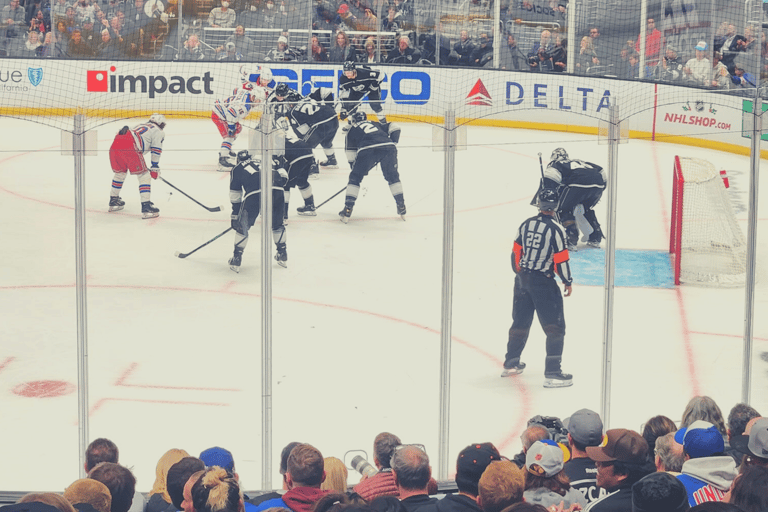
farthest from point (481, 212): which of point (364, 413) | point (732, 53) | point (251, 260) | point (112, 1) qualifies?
point (112, 1)

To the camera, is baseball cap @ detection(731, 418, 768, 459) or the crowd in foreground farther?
baseball cap @ detection(731, 418, 768, 459)

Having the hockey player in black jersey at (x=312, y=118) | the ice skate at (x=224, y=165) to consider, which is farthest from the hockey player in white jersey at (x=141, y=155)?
the ice skate at (x=224, y=165)

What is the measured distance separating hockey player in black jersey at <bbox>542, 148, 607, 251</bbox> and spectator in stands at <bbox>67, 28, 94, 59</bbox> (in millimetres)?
8751

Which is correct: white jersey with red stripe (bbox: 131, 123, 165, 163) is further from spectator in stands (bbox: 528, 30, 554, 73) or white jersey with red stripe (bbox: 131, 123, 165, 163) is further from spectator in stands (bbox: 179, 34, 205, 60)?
spectator in stands (bbox: 528, 30, 554, 73)

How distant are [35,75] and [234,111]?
4.53 m

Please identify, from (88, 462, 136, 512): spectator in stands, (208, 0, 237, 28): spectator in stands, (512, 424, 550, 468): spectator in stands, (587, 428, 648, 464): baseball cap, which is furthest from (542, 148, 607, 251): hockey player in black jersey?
(208, 0, 237, 28): spectator in stands

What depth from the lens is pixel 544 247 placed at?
604cm

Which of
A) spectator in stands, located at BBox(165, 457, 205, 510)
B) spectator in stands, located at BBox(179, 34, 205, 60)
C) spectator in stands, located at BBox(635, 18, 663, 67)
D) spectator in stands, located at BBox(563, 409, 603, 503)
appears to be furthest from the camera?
spectator in stands, located at BBox(179, 34, 205, 60)

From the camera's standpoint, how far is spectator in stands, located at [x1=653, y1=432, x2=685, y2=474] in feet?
12.0

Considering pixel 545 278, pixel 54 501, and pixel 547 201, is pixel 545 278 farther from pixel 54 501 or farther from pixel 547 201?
pixel 54 501

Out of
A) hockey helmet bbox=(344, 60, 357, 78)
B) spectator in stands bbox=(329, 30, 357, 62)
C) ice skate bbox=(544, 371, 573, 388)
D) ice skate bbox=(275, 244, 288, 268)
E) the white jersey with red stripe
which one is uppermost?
spectator in stands bbox=(329, 30, 357, 62)

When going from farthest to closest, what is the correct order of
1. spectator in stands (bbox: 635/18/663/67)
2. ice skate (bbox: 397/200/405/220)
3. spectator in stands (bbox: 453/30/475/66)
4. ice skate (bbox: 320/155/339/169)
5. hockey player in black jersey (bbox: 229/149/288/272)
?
1. spectator in stands (bbox: 453/30/475/66)
2. spectator in stands (bbox: 635/18/663/67)
3. ice skate (bbox: 320/155/339/169)
4. ice skate (bbox: 397/200/405/220)
5. hockey player in black jersey (bbox: 229/149/288/272)

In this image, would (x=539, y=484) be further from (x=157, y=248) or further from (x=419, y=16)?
(x=419, y=16)

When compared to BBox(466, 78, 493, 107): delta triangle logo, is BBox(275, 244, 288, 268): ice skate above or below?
below
